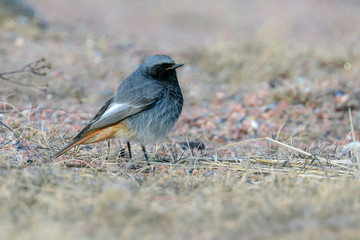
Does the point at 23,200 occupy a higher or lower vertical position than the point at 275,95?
higher

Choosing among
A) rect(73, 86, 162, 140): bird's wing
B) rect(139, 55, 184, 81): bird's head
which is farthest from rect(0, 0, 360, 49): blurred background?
rect(73, 86, 162, 140): bird's wing

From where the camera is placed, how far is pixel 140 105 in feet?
15.1

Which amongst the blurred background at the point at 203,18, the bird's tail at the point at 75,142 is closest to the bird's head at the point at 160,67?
the bird's tail at the point at 75,142

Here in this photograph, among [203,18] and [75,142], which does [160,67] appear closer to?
[75,142]

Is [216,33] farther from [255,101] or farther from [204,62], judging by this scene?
[255,101]

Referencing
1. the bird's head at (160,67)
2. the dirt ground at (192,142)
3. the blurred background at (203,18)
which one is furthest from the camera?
the blurred background at (203,18)

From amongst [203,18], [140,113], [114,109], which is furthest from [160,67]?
[203,18]

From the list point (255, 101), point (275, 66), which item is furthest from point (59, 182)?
point (275, 66)

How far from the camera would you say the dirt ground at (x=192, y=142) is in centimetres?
272

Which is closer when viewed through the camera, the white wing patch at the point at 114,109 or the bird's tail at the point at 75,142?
the bird's tail at the point at 75,142

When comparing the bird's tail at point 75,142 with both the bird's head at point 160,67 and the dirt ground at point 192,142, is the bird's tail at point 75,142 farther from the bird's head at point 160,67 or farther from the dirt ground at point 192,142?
the bird's head at point 160,67

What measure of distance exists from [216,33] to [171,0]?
3.66 m

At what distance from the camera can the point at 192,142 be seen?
17.7 feet

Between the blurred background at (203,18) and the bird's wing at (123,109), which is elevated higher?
the bird's wing at (123,109)
